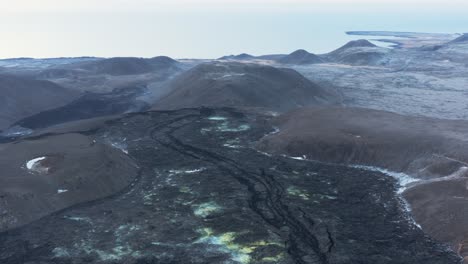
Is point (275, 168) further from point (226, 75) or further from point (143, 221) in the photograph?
point (226, 75)

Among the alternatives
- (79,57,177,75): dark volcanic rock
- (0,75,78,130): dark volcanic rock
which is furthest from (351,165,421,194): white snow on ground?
(79,57,177,75): dark volcanic rock

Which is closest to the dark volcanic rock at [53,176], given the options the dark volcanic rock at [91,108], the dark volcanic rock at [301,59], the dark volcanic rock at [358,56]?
the dark volcanic rock at [91,108]

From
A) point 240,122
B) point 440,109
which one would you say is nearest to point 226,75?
point 240,122

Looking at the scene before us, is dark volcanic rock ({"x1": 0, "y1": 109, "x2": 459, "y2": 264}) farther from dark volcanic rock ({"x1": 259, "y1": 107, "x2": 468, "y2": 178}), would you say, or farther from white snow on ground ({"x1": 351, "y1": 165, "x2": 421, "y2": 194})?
dark volcanic rock ({"x1": 259, "y1": 107, "x2": 468, "y2": 178})

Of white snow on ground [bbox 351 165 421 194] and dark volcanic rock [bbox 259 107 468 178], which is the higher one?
dark volcanic rock [bbox 259 107 468 178]

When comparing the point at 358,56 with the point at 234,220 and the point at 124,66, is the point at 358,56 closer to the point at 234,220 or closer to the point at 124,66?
the point at 124,66

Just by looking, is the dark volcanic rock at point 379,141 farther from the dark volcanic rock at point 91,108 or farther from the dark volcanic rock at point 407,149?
the dark volcanic rock at point 91,108
